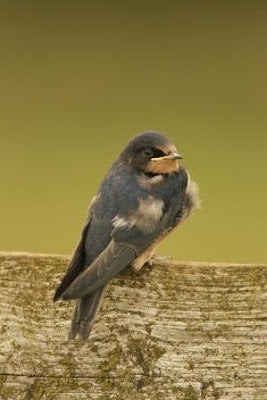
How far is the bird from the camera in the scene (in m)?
2.20

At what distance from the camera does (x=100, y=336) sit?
7.26 feet

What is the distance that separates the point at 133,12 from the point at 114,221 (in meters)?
3.40

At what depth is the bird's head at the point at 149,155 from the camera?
2938 mm

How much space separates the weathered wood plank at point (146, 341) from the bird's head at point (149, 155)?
0.73 meters

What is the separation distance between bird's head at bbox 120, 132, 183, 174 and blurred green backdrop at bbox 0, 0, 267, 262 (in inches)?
45.2

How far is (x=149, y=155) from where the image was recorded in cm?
297

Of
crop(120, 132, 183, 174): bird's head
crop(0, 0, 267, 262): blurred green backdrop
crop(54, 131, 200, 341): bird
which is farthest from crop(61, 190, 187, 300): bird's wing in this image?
crop(0, 0, 267, 262): blurred green backdrop

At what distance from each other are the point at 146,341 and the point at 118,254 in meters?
0.33

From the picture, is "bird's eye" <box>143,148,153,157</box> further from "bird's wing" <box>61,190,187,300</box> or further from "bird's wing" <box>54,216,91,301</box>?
"bird's wing" <box>54,216,91,301</box>

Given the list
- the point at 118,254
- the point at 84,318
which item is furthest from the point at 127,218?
the point at 84,318

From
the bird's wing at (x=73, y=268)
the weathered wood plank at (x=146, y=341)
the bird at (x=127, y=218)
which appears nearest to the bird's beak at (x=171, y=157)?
the bird at (x=127, y=218)

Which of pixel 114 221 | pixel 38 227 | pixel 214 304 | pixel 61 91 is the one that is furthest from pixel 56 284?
pixel 61 91

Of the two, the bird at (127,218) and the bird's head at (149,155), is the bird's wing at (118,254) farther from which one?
the bird's head at (149,155)

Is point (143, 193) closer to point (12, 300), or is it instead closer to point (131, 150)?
point (131, 150)
